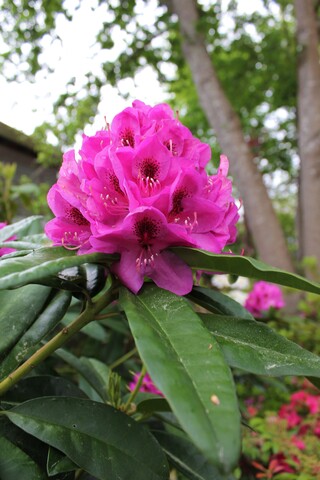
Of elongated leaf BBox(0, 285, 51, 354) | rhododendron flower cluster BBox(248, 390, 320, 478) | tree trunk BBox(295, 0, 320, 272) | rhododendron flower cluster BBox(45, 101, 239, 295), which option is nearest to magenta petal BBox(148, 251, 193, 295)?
rhododendron flower cluster BBox(45, 101, 239, 295)

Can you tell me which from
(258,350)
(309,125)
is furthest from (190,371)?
(309,125)

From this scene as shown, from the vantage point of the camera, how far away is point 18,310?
0.78 m

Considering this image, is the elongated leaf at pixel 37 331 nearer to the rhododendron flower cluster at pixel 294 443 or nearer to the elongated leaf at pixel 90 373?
the elongated leaf at pixel 90 373

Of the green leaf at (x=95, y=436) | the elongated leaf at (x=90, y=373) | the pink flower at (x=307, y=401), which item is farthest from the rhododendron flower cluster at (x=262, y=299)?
the green leaf at (x=95, y=436)

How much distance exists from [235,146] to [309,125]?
805 mm

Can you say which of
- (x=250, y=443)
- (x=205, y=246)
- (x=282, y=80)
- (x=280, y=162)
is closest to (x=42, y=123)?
(x=282, y=80)

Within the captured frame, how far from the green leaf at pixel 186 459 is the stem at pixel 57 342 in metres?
0.43

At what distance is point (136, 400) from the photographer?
1.22m

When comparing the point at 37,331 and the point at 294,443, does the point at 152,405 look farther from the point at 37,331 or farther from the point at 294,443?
the point at 294,443

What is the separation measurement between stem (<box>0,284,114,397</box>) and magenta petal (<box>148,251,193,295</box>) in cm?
9

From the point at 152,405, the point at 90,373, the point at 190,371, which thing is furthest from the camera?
the point at 90,373

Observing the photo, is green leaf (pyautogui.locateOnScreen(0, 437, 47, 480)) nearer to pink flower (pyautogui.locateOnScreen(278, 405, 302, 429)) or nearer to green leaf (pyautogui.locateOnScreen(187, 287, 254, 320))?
green leaf (pyautogui.locateOnScreen(187, 287, 254, 320))

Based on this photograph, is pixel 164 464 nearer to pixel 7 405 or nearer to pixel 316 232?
pixel 7 405

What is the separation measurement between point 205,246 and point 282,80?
7.79 m
